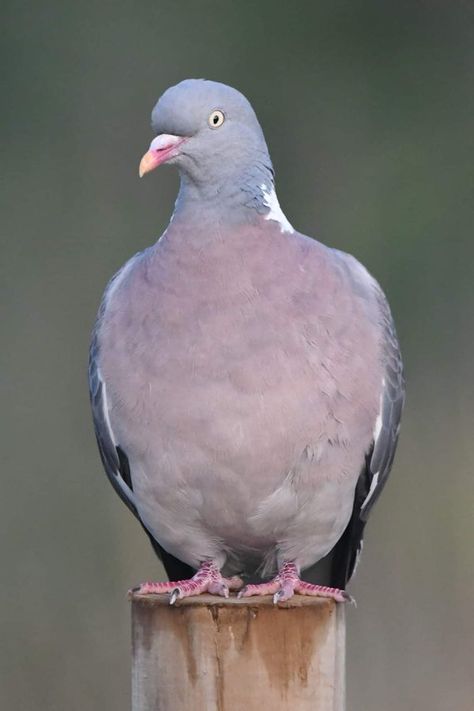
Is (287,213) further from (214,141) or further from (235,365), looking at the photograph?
(235,365)

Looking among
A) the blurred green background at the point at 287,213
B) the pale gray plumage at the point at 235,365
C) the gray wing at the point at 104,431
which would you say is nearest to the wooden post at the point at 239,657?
the pale gray plumage at the point at 235,365

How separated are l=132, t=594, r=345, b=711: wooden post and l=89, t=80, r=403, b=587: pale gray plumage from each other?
1.59 ft

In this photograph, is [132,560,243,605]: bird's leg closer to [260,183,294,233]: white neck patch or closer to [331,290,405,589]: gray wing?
[331,290,405,589]: gray wing

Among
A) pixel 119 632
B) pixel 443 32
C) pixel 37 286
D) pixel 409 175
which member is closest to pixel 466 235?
pixel 409 175

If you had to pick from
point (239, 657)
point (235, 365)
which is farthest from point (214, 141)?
point (239, 657)

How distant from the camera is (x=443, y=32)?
23.6ft

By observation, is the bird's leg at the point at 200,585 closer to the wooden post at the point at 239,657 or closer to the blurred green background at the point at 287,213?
the wooden post at the point at 239,657

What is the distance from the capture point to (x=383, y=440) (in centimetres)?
320

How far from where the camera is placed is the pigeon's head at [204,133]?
9.80 ft

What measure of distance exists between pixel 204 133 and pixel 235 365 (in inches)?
17.0

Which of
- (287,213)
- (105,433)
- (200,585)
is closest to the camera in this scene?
(200,585)

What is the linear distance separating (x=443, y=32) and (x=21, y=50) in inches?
71.5

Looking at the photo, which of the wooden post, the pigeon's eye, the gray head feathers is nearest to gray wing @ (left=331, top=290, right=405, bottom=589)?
the gray head feathers

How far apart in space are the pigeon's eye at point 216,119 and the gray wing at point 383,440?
1.59 feet
